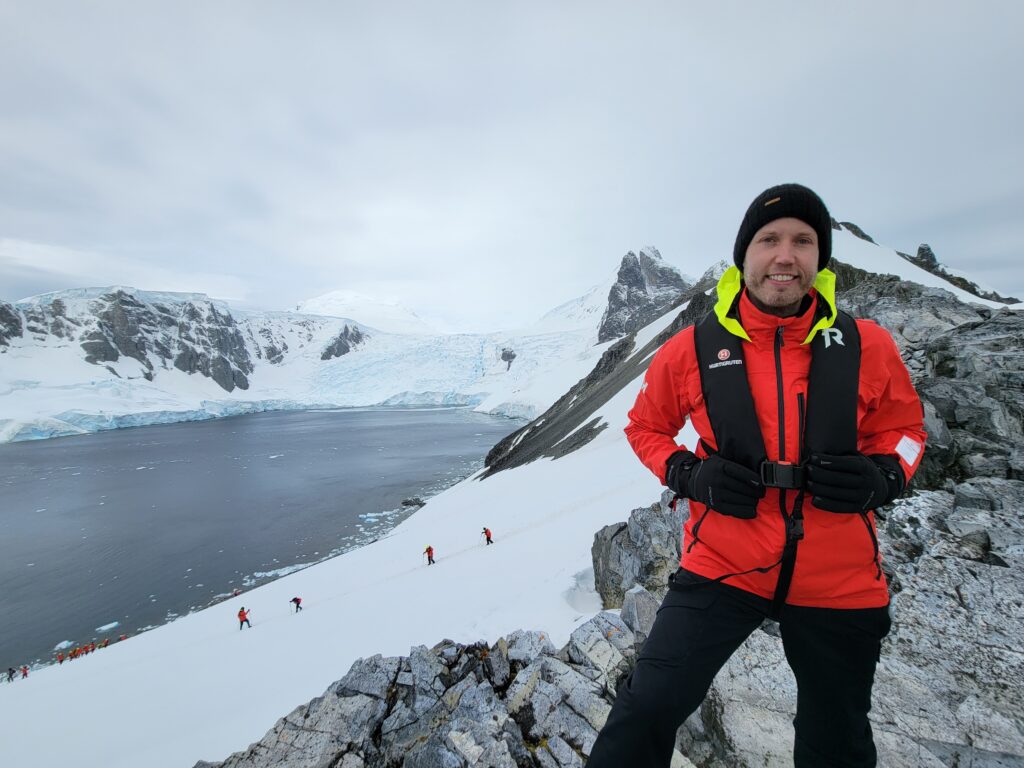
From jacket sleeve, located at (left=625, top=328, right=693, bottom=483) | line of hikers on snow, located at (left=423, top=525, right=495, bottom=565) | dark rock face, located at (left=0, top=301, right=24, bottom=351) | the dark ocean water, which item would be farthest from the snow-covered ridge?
jacket sleeve, located at (left=625, top=328, right=693, bottom=483)

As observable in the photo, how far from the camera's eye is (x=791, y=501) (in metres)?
2.32

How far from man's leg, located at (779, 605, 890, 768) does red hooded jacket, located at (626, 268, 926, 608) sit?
0.08 metres

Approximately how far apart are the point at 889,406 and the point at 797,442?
64 centimetres

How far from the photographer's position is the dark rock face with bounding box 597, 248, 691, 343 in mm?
111812

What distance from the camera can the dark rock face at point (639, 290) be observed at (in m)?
112

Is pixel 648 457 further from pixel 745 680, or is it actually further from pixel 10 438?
pixel 10 438

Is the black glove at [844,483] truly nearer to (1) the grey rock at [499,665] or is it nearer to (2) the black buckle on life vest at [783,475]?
(2) the black buckle on life vest at [783,475]

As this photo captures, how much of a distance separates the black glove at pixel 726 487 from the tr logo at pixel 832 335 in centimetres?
86

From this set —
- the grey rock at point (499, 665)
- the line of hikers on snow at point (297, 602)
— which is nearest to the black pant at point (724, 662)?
the grey rock at point (499, 665)

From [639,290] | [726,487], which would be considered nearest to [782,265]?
[726,487]

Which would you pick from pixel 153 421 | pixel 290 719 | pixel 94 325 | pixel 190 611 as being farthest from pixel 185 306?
pixel 290 719

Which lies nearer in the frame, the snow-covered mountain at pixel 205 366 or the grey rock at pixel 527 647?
the grey rock at pixel 527 647

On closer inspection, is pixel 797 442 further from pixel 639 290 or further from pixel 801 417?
pixel 639 290

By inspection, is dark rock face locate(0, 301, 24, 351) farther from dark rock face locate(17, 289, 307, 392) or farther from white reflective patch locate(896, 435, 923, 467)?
white reflective patch locate(896, 435, 923, 467)
